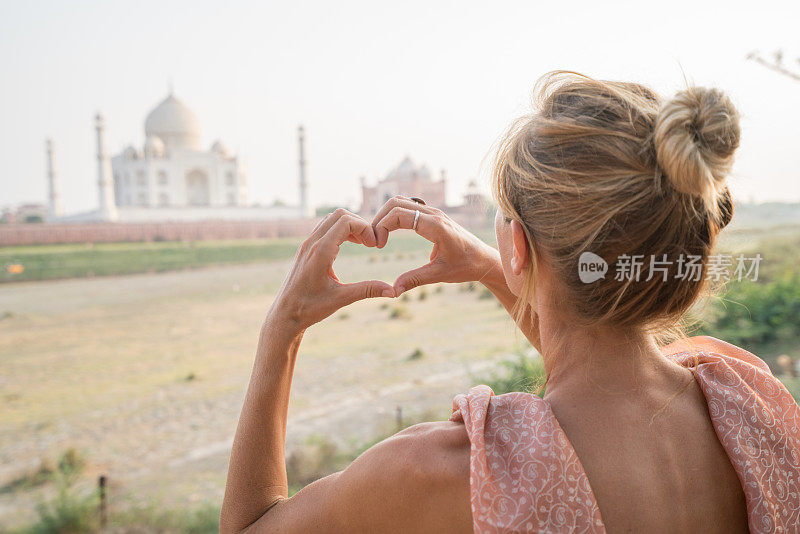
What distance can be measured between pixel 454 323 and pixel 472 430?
8.89m

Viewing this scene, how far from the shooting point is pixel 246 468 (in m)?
0.65

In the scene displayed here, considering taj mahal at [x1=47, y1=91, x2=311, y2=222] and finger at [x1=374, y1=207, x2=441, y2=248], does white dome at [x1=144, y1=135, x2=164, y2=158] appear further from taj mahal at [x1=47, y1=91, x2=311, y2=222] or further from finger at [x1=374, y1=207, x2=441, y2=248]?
finger at [x1=374, y1=207, x2=441, y2=248]

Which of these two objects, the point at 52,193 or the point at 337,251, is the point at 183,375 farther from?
the point at 52,193

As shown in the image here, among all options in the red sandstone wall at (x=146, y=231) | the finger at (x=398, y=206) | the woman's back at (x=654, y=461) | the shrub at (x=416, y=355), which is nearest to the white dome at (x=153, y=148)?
the red sandstone wall at (x=146, y=231)

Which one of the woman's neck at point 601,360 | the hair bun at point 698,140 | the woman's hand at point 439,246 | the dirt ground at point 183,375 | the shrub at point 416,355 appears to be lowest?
the dirt ground at point 183,375

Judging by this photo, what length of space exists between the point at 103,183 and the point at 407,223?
24025 mm

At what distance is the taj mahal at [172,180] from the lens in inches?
891

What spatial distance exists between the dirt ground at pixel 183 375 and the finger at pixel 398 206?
47 cm

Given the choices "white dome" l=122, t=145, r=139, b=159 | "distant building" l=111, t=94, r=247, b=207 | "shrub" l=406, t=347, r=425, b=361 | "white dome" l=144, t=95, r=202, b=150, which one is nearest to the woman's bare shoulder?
"shrub" l=406, t=347, r=425, b=361

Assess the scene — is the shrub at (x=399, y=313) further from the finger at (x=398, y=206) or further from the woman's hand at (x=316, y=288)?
the woman's hand at (x=316, y=288)

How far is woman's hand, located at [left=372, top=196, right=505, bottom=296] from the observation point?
2.61ft

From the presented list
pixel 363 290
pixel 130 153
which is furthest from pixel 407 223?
pixel 130 153

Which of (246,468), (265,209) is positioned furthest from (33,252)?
(246,468)

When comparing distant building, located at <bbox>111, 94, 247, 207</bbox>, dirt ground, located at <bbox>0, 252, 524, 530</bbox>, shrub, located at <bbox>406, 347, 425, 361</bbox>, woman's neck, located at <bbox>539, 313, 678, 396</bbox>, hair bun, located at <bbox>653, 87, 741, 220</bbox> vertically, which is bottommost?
dirt ground, located at <bbox>0, 252, 524, 530</bbox>
